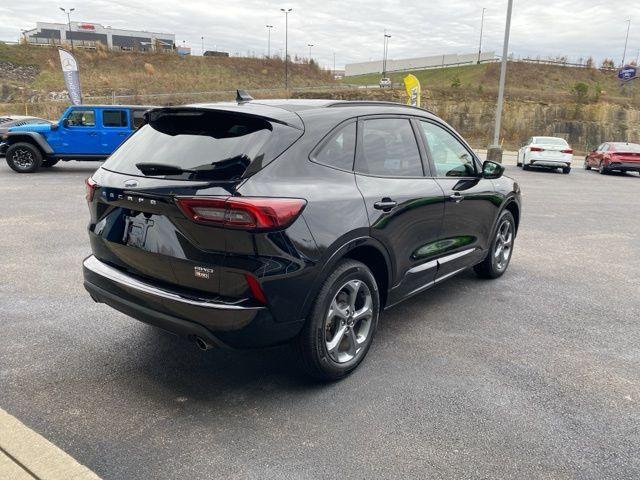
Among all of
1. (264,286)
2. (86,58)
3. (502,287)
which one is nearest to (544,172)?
(502,287)

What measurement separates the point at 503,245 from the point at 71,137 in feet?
41.1

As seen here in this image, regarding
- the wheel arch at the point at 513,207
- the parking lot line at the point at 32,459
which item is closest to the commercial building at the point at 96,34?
the wheel arch at the point at 513,207

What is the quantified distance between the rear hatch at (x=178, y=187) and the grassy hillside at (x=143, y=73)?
193 feet

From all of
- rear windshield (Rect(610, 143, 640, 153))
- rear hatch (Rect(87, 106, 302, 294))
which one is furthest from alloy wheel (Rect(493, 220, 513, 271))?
rear windshield (Rect(610, 143, 640, 153))

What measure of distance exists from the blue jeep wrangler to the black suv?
11817 mm

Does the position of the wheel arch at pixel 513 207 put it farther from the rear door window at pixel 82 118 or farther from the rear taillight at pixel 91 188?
the rear door window at pixel 82 118

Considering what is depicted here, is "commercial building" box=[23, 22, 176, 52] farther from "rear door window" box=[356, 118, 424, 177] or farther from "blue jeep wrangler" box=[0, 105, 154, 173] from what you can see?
"rear door window" box=[356, 118, 424, 177]

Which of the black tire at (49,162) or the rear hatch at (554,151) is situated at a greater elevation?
the rear hatch at (554,151)

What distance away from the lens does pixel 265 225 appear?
266 cm

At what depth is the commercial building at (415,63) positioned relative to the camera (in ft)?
319

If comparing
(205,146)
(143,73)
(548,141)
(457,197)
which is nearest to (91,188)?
(205,146)

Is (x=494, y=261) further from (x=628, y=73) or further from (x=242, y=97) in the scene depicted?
(x=628, y=73)

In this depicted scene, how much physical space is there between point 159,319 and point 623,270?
5.71m

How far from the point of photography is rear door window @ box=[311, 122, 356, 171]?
316cm
